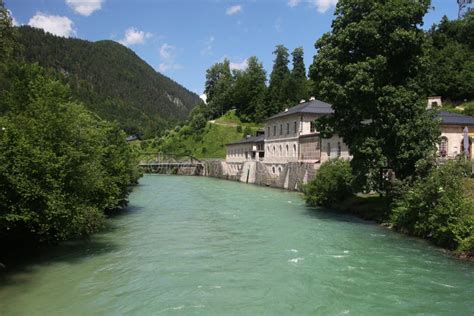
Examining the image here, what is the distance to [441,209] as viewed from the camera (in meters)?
18.0

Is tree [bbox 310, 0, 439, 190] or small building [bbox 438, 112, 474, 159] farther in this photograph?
small building [bbox 438, 112, 474, 159]

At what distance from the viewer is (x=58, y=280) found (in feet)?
45.2

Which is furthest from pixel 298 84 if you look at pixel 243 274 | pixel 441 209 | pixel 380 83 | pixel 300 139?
pixel 243 274

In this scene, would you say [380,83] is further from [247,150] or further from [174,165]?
[174,165]

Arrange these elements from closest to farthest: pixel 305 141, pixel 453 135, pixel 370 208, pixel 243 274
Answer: pixel 243 274, pixel 370 208, pixel 453 135, pixel 305 141

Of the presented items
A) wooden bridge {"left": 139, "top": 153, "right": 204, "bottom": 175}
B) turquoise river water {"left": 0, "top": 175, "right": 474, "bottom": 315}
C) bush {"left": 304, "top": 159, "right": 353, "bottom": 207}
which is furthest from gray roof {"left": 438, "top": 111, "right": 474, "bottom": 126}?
wooden bridge {"left": 139, "top": 153, "right": 204, "bottom": 175}

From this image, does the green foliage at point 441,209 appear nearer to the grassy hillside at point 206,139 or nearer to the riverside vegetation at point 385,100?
the riverside vegetation at point 385,100

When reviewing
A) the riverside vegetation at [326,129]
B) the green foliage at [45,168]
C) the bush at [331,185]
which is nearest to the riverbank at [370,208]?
the riverside vegetation at [326,129]

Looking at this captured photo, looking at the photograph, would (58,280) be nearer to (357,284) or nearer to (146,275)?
(146,275)

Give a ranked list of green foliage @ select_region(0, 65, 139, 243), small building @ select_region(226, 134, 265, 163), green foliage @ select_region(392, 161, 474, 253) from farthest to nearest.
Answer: small building @ select_region(226, 134, 265, 163) → green foliage @ select_region(392, 161, 474, 253) → green foliage @ select_region(0, 65, 139, 243)

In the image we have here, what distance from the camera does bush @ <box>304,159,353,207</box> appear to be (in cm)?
2978

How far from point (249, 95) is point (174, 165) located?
2954cm

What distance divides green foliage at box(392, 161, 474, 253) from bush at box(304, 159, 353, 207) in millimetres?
8079

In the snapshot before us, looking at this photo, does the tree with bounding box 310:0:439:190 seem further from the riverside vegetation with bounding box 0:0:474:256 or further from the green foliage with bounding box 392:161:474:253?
the green foliage with bounding box 392:161:474:253
